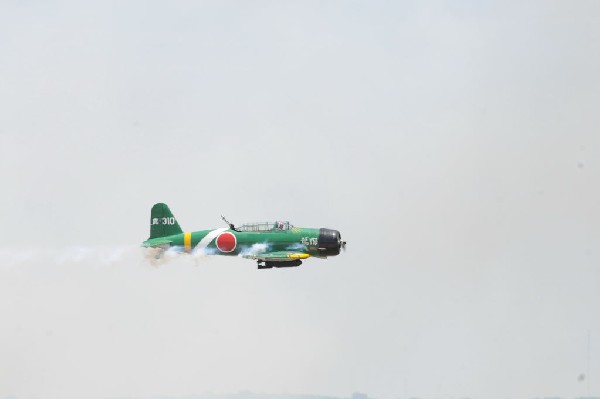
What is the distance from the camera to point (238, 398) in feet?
630

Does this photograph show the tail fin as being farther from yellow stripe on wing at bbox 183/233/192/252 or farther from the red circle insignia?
the red circle insignia

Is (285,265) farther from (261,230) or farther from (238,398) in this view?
(238,398)

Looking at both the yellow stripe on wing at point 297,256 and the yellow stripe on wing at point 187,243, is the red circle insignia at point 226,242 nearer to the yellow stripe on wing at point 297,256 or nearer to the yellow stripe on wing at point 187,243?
the yellow stripe on wing at point 187,243

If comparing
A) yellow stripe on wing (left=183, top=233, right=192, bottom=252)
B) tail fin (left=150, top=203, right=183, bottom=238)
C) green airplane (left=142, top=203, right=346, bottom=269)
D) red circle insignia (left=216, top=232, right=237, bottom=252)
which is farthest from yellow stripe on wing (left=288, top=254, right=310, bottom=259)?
tail fin (left=150, top=203, right=183, bottom=238)

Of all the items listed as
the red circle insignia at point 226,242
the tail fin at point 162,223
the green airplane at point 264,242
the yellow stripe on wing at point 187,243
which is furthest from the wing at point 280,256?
the tail fin at point 162,223

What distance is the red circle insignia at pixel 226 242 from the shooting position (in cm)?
11531

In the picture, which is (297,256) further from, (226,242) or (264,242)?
(226,242)

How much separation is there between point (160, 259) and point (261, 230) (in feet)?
33.0

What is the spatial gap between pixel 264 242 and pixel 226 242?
11.8 feet

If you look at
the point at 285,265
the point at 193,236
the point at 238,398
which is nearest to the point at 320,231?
the point at 285,265

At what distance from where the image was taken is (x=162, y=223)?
118250 mm

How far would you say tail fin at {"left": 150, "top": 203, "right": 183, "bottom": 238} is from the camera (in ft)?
387

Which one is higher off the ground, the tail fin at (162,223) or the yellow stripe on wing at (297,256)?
the tail fin at (162,223)

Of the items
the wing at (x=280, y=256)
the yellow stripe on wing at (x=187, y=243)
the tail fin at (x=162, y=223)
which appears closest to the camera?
the wing at (x=280, y=256)
